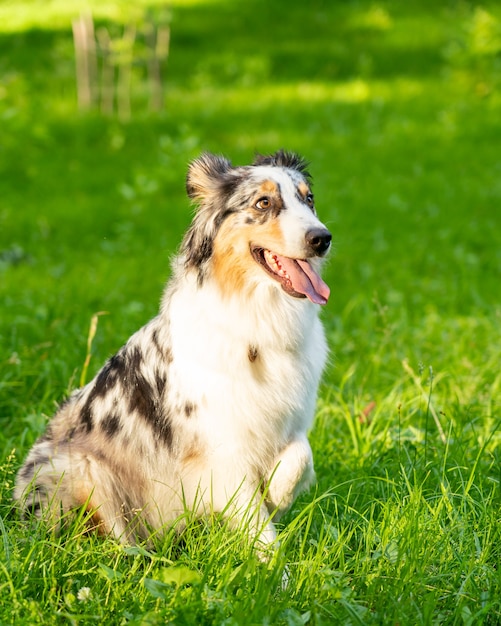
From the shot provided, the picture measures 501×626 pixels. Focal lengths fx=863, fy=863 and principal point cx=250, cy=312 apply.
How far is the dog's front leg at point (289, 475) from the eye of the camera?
314 centimetres

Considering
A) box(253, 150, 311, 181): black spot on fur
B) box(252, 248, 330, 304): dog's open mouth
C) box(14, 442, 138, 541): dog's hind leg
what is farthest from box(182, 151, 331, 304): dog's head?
box(14, 442, 138, 541): dog's hind leg

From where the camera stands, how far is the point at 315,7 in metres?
18.4

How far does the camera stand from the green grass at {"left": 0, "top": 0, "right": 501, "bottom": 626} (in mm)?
2793

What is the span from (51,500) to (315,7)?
16997 mm

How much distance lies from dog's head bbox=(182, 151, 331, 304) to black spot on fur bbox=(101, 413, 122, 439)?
2.15 ft

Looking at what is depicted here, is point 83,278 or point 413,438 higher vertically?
point 413,438

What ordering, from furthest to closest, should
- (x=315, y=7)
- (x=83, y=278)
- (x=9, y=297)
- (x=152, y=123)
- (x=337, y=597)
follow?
(x=315, y=7), (x=152, y=123), (x=83, y=278), (x=9, y=297), (x=337, y=597)

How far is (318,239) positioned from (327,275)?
476cm

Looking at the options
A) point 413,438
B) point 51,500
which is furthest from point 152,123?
point 51,500

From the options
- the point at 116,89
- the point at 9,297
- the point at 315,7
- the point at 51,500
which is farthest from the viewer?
the point at 315,7

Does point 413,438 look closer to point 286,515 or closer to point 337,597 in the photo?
point 286,515

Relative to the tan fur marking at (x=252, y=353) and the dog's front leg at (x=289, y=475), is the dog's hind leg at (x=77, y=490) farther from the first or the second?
the tan fur marking at (x=252, y=353)

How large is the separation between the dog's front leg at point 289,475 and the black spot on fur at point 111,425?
63 centimetres

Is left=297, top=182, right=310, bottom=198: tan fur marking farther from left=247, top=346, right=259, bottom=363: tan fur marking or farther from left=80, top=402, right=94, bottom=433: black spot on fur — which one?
left=80, top=402, right=94, bottom=433: black spot on fur
